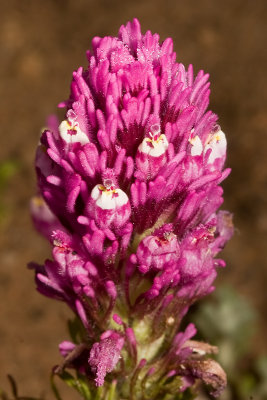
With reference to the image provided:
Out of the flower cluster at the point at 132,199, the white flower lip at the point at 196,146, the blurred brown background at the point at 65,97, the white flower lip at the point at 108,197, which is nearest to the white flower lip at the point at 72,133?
the flower cluster at the point at 132,199

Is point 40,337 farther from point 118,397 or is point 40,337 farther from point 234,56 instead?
point 234,56

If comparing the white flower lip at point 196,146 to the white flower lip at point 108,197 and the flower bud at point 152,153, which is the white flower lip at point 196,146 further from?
the white flower lip at point 108,197

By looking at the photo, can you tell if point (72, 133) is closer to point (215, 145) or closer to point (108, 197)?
point (108, 197)

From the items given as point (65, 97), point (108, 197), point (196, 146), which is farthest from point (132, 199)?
point (65, 97)

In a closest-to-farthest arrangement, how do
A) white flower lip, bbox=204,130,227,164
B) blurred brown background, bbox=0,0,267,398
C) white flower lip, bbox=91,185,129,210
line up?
white flower lip, bbox=91,185,129,210
white flower lip, bbox=204,130,227,164
blurred brown background, bbox=0,0,267,398

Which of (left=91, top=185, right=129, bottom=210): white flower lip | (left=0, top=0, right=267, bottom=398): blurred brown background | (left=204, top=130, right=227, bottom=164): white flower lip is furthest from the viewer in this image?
(left=0, top=0, right=267, bottom=398): blurred brown background

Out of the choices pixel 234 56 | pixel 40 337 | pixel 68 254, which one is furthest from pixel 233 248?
pixel 68 254

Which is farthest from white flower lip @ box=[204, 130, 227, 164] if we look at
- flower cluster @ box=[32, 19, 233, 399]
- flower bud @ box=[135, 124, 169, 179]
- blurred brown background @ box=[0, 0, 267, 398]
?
blurred brown background @ box=[0, 0, 267, 398]

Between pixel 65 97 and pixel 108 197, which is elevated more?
pixel 65 97

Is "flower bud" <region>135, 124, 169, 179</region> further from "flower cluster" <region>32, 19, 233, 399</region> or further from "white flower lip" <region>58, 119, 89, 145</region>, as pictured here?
"white flower lip" <region>58, 119, 89, 145</region>
